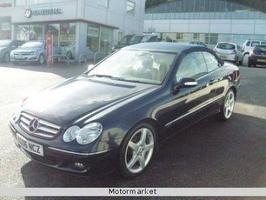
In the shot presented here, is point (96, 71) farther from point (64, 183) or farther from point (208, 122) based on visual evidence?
point (208, 122)

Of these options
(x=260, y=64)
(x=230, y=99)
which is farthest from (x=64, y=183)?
(x=260, y=64)

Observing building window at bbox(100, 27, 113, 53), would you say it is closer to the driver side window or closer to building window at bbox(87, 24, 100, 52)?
building window at bbox(87, 24, 100, 52)

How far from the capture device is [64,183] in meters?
3.96

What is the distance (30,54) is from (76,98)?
16242 mm

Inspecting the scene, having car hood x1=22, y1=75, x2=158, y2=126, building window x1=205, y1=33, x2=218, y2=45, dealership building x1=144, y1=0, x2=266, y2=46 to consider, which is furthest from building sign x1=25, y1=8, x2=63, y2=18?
building window x1=205, y1=33, x2=218, y2=45

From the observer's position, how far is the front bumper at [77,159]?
11.9 feet

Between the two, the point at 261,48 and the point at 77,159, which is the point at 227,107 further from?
the point at 261,48

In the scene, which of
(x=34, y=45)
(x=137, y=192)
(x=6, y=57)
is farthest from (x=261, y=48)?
(x=137, y=192)

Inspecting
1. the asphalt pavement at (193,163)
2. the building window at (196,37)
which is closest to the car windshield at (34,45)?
the asphalt pavement at (193,163)

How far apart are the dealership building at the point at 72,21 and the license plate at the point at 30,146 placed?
19.4 meters

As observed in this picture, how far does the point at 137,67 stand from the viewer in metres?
5.16

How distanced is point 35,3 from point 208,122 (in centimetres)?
2262

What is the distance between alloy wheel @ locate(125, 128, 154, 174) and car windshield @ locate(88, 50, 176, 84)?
88 centimetres

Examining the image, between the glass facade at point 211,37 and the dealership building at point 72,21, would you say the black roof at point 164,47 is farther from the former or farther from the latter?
the glass facade at point 211,37
